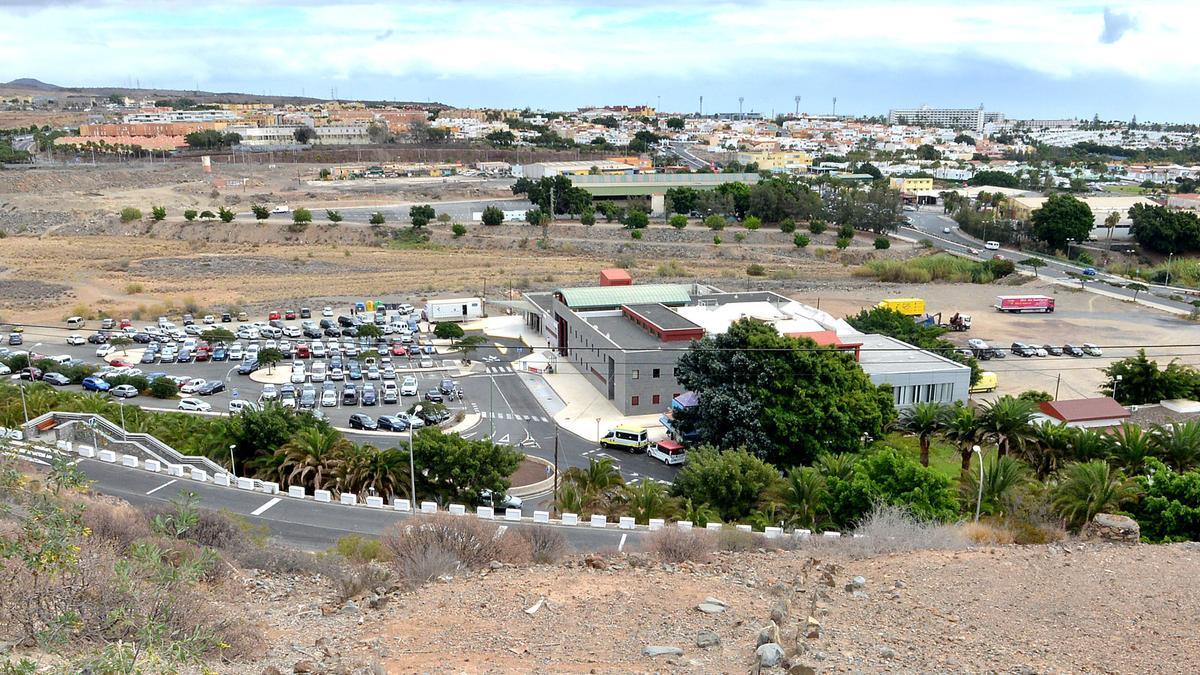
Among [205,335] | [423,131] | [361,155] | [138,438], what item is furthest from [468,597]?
[423,131]

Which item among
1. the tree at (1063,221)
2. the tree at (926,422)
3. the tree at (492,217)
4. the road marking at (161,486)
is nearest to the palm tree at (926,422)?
the tree at (926,422)

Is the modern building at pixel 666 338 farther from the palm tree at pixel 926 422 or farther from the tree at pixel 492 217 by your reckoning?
the tree at pixel 492 217

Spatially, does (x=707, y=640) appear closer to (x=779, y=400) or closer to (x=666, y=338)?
(x=779, y=400)

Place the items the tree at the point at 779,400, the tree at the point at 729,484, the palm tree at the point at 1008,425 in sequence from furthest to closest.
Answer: the tree at the point at 779,400 < the palm tree at the point at 1008,425 < the tree at the point at 729,484

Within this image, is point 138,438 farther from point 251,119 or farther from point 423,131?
point 251,119

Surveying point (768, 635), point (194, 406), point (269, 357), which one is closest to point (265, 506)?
point (768, 635)

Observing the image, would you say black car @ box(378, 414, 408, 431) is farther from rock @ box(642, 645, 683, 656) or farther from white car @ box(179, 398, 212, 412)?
rock @ box(642, 645, 683, 656)

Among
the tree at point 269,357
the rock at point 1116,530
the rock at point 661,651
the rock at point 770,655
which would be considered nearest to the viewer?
the rock at point 770,655

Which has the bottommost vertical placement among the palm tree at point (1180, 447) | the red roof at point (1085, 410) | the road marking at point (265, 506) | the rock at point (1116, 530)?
the road marking at point (265, 506)

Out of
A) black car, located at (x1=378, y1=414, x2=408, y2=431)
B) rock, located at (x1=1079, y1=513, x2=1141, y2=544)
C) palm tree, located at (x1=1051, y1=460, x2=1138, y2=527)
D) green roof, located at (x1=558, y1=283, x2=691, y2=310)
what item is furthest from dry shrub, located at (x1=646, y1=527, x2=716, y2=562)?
green roof, located at (x1=558, y1=283, x2=691, y2=310)
